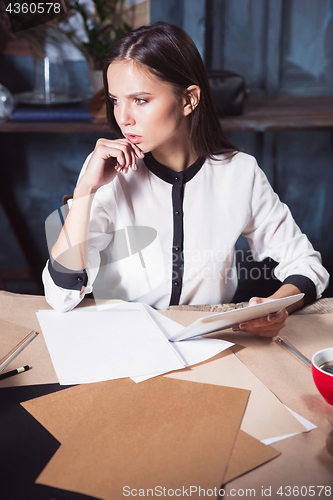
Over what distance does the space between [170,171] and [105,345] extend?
1.93 ft

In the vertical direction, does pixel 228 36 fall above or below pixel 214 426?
above

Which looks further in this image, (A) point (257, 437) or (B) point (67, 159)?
(B) point (67, 159)

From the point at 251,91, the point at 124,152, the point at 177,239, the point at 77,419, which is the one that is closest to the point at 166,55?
the point at 124,152

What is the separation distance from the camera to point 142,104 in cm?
110

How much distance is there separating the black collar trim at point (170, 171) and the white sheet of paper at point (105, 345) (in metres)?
0.42

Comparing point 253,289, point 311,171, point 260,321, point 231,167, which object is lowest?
point 253,289

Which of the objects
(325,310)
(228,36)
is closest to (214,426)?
(325,310)

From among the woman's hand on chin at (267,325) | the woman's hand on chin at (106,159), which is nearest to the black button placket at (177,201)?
the woman's hand on chin at (106,159)

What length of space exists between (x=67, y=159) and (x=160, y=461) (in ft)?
6.47

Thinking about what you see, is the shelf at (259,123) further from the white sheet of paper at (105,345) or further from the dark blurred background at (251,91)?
the white sheet of paper at (105,345)

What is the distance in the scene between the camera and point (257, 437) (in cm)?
68

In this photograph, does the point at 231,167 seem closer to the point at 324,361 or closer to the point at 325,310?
the point at 325,310

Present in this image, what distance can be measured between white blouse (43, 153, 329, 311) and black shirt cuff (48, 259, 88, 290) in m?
0.16

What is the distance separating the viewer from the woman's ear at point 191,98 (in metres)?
1.18
